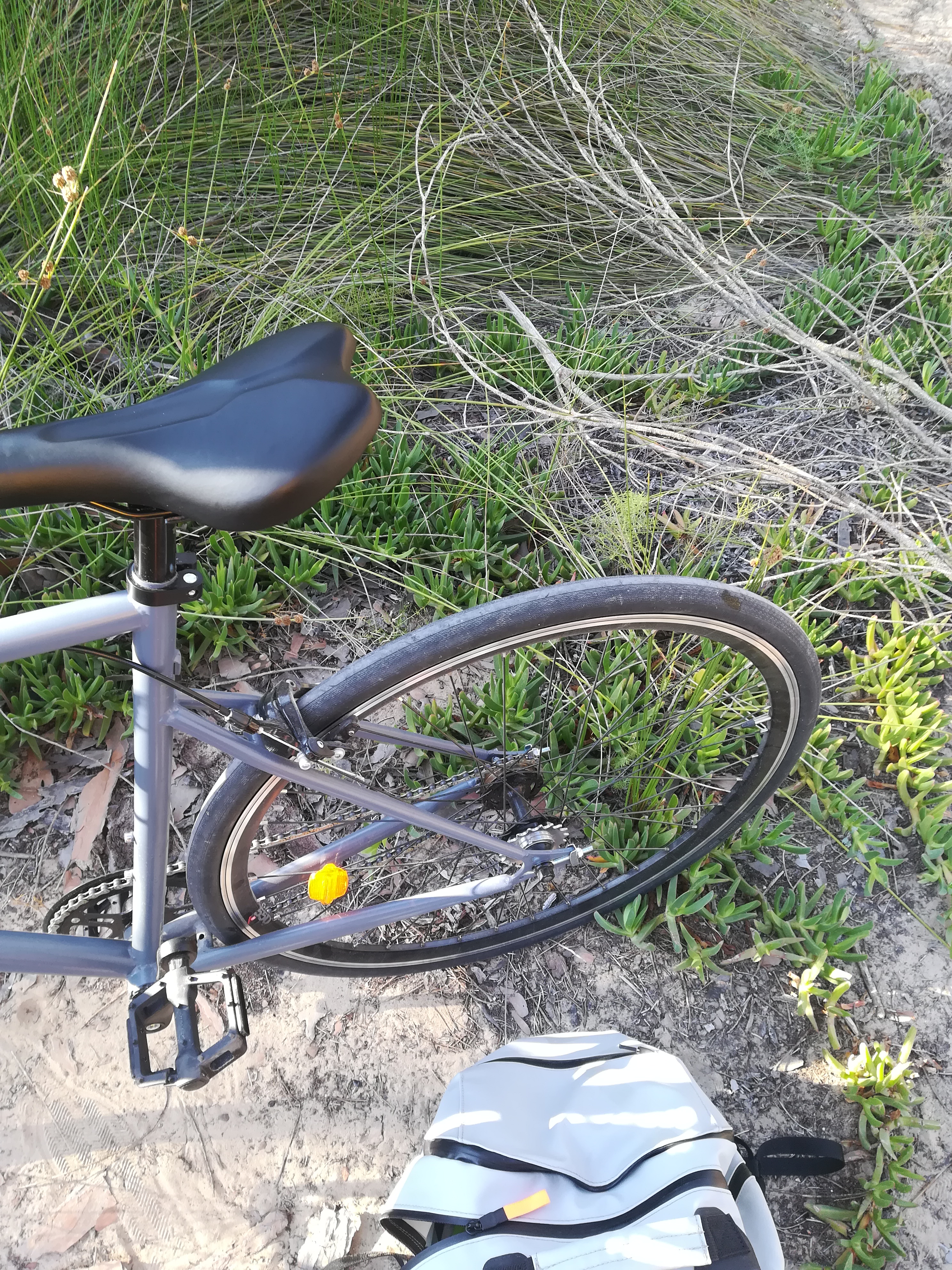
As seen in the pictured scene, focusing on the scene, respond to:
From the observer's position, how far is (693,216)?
3123 mm

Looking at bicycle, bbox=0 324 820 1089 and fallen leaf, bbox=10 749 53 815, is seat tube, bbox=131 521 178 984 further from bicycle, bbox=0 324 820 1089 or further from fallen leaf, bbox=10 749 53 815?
fallen leaf, bbox=10 749 53 815

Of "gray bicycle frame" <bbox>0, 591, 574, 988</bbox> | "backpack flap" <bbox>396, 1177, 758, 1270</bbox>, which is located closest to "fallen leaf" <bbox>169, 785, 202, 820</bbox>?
"gray bicycle frame" <bbox>0, 591, 574, 988</bbox>

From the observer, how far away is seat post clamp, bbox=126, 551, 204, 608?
3.21 feet

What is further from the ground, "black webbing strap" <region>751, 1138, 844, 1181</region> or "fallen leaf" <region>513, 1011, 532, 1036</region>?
"black webbing strap" <region>751, 1138, 844, 1181</region>

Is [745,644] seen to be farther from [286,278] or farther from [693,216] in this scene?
[693,216]

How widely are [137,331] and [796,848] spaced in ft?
8.06

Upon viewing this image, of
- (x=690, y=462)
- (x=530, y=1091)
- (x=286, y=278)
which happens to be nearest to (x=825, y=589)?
(x=690, y=462)

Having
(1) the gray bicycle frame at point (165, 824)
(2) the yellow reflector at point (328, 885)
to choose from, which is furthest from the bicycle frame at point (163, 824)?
(2) the yellow reflector at point (328, 885)

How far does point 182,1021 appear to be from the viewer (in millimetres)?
1418

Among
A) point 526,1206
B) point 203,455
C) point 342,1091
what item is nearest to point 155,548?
point 203,455

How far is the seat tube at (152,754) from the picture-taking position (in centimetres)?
97

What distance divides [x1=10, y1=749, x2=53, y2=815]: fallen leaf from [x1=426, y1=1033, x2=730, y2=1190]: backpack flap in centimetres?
130

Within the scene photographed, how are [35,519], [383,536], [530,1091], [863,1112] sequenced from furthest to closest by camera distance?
[383,536]
[35,519]
[863,1112]
[530,1091]

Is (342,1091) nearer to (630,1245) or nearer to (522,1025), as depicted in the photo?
(522,1025)
